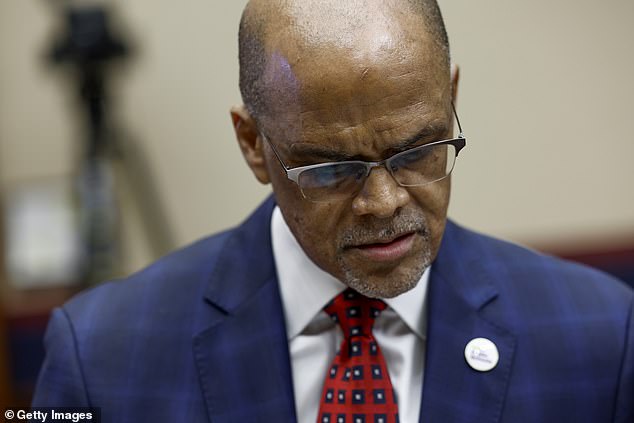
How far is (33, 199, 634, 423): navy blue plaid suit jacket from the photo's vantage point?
5.36ft

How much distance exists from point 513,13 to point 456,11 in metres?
0.23

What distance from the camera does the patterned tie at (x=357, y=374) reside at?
1.59 meters

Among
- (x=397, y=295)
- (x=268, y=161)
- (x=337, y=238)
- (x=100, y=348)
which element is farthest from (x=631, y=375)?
(x=100, y=348)

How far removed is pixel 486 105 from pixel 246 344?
2.25m

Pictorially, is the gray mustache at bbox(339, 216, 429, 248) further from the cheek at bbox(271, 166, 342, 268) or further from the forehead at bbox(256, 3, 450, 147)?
the forehead at bbox(256, 3, 450, 147)

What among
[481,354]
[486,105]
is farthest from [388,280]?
[486,105]

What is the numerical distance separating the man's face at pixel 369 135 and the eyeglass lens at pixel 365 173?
1 centimetres

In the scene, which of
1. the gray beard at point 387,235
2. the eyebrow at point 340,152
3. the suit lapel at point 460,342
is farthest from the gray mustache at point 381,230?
the suit lapel at point 460,342

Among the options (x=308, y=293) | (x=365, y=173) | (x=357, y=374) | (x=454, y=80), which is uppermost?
(x=454, y=80)

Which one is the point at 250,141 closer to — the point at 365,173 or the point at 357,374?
the point at 365,173

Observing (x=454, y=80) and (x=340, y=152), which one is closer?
(x=340, y=152)

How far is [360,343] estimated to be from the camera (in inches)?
64.4

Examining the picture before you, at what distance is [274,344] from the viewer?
1673 millimetres

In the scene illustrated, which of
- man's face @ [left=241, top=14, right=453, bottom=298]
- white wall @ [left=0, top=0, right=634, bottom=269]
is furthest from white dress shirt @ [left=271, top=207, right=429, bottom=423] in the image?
white wall @ [left=0, top=0, right=634, bottom=269]
